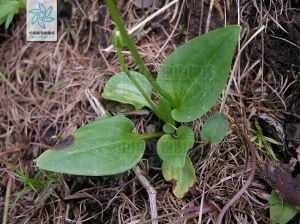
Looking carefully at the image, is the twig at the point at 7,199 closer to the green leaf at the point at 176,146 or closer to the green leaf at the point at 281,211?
the green leaf at the point at 176,146

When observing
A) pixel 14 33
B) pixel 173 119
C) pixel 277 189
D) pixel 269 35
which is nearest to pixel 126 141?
pixel 173 119

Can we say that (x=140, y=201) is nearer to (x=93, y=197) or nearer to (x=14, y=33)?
(x=93, y=197)

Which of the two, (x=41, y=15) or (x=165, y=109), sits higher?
(x=41, y=15)

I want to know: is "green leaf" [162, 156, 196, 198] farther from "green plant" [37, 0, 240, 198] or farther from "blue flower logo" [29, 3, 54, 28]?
"blue flower logo" [29, 3, 54, 28]

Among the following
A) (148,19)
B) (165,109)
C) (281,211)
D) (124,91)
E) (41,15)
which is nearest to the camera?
(281,211)

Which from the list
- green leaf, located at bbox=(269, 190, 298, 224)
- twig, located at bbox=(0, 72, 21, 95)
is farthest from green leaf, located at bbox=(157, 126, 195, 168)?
twig, located at bbox=(0, 72, 21, 95)

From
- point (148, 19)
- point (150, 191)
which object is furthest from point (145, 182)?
point (148, 19)

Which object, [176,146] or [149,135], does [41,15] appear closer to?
[149,135]
